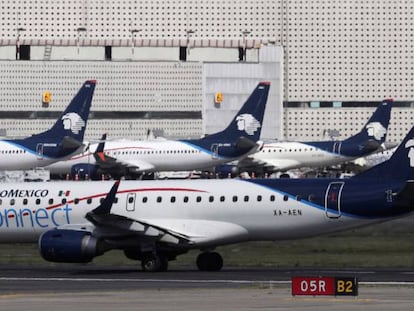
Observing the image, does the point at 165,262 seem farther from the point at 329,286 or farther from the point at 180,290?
the point at 329,286

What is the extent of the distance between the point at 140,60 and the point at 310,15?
74.7 ft

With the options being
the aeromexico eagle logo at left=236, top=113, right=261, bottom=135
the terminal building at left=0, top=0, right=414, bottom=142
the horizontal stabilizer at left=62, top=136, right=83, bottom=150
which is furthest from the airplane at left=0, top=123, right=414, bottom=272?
the terminal building at left=0, top=0, right=414, bottom=142

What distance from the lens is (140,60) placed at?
18788 cm

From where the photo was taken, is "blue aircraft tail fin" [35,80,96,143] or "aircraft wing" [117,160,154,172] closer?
"blue aircraft tail fin" [35,80,96,143]

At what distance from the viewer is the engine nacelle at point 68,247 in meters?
46.7

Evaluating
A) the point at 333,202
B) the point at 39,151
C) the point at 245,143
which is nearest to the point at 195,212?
the point at 333,202

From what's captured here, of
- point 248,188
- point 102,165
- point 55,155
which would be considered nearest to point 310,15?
point 102,165

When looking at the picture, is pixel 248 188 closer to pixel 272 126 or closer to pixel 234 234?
pixel 234 234

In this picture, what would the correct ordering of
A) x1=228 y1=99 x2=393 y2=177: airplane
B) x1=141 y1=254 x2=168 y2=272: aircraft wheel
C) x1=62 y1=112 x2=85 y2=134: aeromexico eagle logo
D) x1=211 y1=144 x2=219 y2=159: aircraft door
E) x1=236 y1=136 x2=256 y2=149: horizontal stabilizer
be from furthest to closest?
x1=228 y1=99 x2=393 y2=177: airplane < x1=211 y1=144 x2=219 y2=159: aircraft door < x1=236 y1=136 x2=256 y2=149: horizontal stabilizer < x1=62 y1=112 x2=85 y2=134: aeromexico eagle logo < x1=141 y1=254 x2=168 y2=272: aircraft wheel

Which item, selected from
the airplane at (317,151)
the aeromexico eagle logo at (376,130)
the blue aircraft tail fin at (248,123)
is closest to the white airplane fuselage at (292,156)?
the airplane at (317,151)

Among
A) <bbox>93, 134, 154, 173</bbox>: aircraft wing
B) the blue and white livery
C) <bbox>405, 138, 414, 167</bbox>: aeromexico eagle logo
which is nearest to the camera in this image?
<bbox>405, 138, 414, 167</bbox>: aeromexico eagle logo

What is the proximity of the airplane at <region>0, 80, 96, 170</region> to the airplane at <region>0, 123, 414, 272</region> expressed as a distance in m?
73.7

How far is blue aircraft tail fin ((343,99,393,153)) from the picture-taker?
476 feet

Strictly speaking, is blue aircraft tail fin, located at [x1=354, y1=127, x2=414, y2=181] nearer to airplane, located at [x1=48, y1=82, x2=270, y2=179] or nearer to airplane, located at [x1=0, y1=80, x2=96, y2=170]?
airplane, located at [x1=0, y1=80, x2=96, y2=170]
